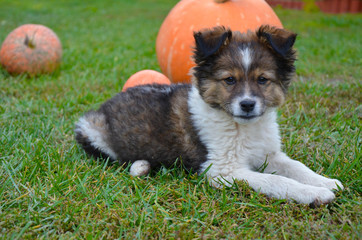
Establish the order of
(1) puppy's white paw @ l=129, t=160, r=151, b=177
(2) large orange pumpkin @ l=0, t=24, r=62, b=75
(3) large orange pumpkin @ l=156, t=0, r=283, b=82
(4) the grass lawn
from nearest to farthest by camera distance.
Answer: (4) the grass lawn, (1) puppy's white paw @ l=129, t=160, r=151, b=177, (3) large orange pumpkin @ l=156, t=0, r=283, b=82, (2) large orange pumpkin @ l=0, t=24, r=62, b=75

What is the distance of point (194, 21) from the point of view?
19.7 feet

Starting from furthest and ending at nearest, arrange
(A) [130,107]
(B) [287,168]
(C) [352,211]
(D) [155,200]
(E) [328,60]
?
1. (E) [328,60]
2. (A) [130,107]
3. (B) [287,168]
4. (D) [155,200]
5. (C) [352,211]

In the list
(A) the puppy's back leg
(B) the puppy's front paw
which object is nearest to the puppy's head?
(A) the puppy's back leg

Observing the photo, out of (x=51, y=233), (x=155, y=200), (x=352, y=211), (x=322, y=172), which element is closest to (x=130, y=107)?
(x=155, y=200)

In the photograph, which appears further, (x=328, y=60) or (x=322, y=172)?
(x=328, y=60)

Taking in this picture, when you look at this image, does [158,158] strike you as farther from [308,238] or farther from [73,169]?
[308,238]

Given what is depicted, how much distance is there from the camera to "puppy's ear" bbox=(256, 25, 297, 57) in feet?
11.3

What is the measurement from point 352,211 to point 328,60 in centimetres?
623

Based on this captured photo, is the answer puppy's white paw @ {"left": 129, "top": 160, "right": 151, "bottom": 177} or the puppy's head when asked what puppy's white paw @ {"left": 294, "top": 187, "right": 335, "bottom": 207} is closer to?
the puppy's head

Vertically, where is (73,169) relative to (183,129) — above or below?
below

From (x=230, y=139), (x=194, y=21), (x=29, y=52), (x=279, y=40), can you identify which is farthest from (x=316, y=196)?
(x=29, y=52)

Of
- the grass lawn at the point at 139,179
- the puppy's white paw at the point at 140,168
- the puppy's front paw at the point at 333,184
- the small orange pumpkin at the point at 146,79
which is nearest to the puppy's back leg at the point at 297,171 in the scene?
the puppy's front paw at the point at 333,184

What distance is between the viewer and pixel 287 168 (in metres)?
3.78

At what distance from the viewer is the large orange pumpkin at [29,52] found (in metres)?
7.09
